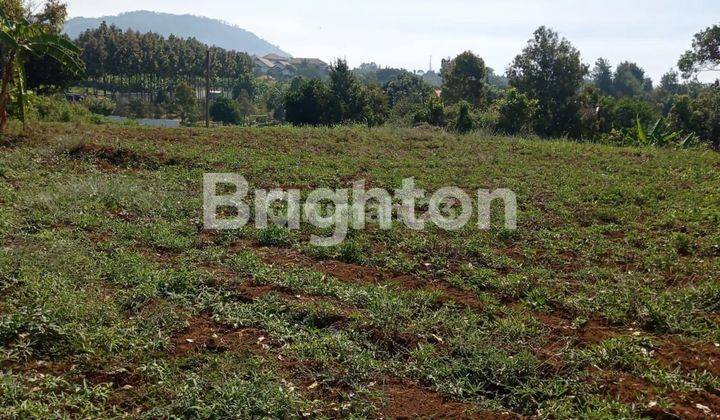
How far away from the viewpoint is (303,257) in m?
5.98

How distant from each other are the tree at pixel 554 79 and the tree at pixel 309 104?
920 centimetres

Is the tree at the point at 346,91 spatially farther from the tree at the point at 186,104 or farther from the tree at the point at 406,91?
the tree at the point at 186,104

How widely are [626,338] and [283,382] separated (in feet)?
8.30

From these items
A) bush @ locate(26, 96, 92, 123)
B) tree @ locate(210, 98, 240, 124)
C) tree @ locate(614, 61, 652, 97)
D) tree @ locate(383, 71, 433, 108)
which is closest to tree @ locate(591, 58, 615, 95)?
tree @ locate(614, 61, 652, 97)

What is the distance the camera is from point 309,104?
930 inches

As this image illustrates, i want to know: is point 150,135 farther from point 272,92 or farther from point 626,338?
point 272,92

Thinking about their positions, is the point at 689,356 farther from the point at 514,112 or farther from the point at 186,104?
the point at 186,104

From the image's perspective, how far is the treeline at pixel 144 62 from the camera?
40.4 meters

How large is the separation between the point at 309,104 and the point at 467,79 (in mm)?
12723

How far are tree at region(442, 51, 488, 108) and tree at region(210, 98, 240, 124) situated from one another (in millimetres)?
14995

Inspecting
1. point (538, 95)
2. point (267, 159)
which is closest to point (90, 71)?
point (538, 95)

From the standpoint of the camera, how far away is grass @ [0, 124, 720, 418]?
3.49 meters

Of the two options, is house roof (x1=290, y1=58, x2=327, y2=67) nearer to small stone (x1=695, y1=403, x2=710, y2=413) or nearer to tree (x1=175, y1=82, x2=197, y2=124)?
tree (x1=175, y1=82, x2=197, y2=124)

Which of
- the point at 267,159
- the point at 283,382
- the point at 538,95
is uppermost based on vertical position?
the point at 538,95
